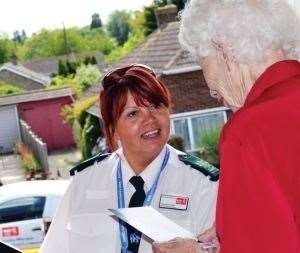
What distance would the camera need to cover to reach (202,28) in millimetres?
1464

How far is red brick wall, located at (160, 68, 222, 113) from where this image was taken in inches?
609

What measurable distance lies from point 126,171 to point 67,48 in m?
85.6

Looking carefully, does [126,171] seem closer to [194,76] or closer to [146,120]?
[146,120]

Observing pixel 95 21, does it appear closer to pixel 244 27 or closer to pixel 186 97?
pixel 186 97

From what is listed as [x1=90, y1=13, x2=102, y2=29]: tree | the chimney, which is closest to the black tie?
the chimney

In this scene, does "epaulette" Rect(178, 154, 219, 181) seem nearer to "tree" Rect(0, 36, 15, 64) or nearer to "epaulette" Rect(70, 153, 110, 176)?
"epaulette" Rect(70, 153, 110, 176)

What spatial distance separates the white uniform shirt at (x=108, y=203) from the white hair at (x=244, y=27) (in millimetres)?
780

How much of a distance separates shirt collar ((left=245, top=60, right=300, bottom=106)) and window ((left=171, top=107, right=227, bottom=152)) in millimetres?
14716

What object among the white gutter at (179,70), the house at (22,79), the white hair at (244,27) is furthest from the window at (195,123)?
the house at (22,79)

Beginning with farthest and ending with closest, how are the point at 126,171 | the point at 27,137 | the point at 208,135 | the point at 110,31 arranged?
the point at 110,31, the point at 27,137, the point at 208,135, the point at 126,171

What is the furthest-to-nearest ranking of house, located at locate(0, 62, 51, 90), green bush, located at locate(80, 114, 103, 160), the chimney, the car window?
1. house, located at locate(0, 62, 51, 90)
2. green bush, located at locate(80, 114, 103, 160)
3. the chimney
4. the car window

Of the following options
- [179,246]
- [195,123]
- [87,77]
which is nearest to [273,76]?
[179,246]

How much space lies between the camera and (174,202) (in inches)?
→ 85.9

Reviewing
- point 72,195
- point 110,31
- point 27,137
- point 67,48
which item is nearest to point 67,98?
point 27,137
